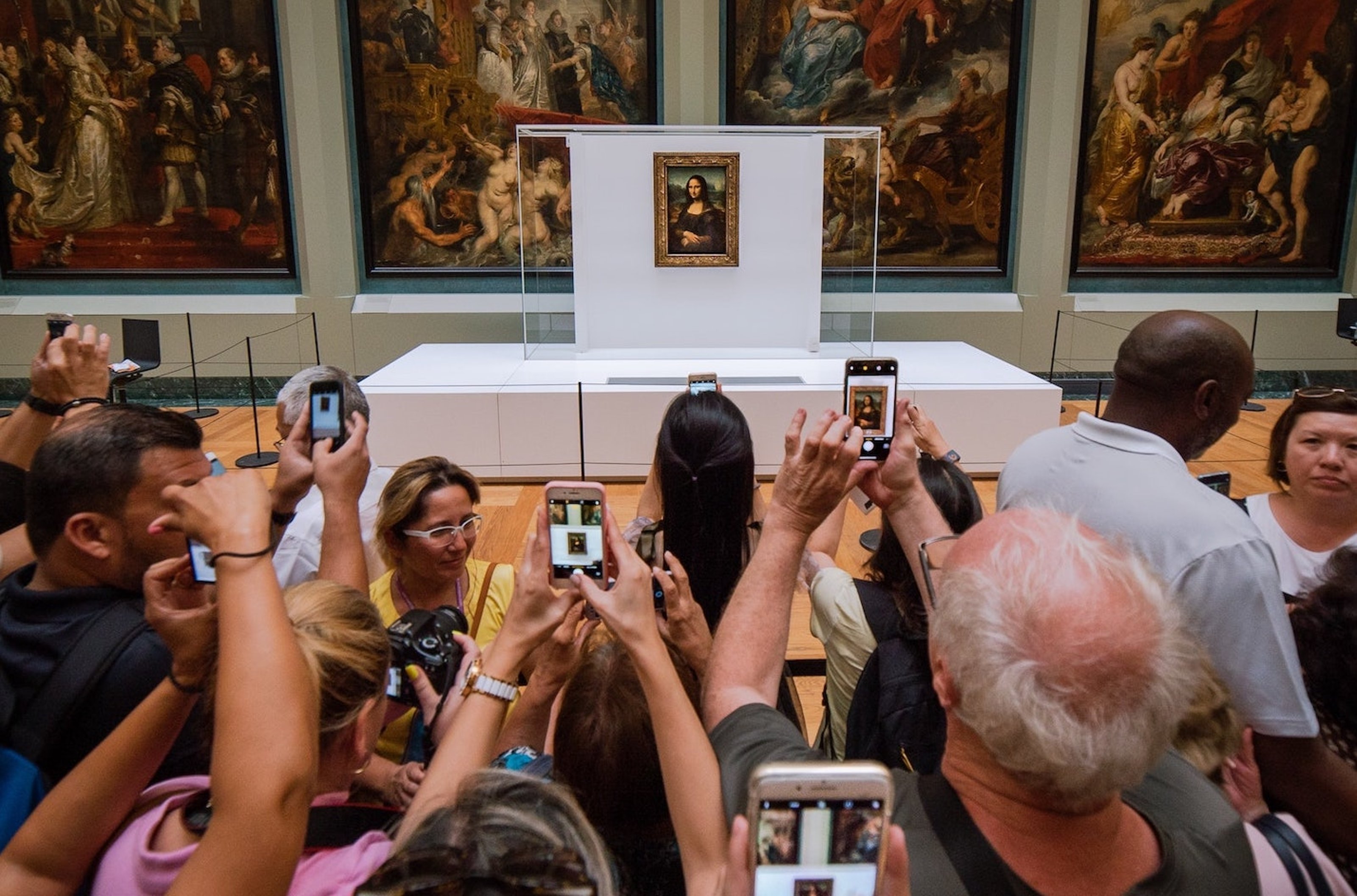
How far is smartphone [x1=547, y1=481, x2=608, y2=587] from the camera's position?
1.79 metres

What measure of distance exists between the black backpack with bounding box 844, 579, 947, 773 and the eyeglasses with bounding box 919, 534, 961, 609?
269 millimetres

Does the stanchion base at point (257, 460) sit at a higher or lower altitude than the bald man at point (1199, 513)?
lower

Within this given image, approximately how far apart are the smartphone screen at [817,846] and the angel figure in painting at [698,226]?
29.3 feet

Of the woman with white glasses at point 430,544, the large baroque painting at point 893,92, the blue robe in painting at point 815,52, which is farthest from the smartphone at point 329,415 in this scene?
the blue robe in painting at point 815,52

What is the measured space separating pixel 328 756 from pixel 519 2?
11234 millimetres

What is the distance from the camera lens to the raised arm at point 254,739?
113 cm

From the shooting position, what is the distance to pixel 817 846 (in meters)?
0.99

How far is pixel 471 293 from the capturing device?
11.7m

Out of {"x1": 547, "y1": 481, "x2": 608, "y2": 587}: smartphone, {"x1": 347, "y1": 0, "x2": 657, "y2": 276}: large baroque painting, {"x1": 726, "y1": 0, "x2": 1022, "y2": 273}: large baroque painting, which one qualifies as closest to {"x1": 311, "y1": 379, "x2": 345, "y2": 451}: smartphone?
{"x1": 547, "y1": 481, "x2": 608, "y2": 587}: smartphone

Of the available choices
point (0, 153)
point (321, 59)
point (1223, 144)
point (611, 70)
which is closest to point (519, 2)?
point (611, 70)

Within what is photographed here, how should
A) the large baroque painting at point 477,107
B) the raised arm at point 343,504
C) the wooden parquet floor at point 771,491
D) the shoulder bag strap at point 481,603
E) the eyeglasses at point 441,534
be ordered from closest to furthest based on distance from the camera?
1. the raised arm at point 343,504
2. the eyeglasses at point 441,534
3. the shoulder bag strap at point 481,603
4. the wooden parquet floor at point 771,491
5. the large baroque painting at point 477,107

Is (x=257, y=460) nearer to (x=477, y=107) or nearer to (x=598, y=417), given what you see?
(x=598, y=417)

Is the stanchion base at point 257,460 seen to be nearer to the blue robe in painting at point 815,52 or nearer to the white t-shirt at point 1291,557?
the blue robe in painting at point 815,52

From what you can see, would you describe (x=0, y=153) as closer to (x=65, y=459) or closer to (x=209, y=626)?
(x=65, y=459)
